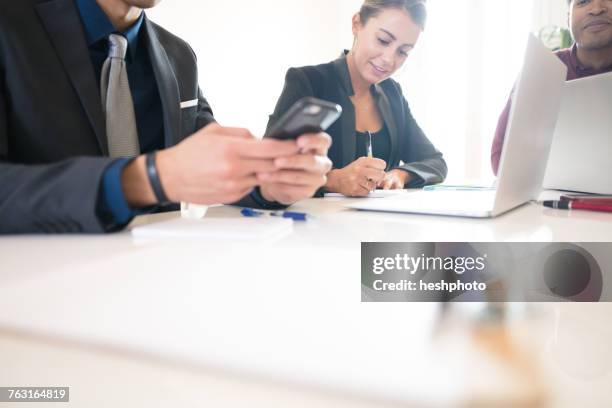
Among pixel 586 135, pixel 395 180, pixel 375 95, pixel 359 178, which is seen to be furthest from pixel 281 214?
pixel 375 95

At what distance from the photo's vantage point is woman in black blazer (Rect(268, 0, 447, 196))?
163cm

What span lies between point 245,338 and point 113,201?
1.22 feet

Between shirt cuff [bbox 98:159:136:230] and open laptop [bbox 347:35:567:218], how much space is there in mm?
411

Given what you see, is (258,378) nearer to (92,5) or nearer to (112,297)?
(112,297)

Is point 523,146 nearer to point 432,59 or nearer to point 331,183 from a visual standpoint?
point 331,183

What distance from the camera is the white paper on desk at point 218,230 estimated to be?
56 cm

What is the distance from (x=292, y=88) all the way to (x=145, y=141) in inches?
26.2

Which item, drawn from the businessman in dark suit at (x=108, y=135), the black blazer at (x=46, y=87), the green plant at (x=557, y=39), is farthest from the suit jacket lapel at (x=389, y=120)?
the green plant at (x=557, y=39)

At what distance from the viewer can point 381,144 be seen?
71.9 inches

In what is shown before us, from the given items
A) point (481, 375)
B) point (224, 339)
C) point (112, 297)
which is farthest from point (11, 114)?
point (481, 375)

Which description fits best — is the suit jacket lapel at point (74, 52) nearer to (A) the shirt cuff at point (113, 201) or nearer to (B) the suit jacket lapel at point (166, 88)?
(B) the suit jacket lapel at point (166, 88)

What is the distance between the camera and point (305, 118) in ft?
1.74

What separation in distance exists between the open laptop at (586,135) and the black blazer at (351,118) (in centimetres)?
46

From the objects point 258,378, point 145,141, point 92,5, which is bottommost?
point 258,378
